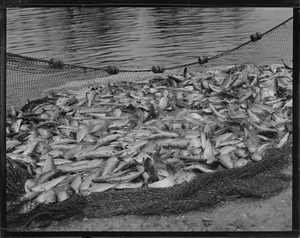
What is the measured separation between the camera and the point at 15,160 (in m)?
5.03

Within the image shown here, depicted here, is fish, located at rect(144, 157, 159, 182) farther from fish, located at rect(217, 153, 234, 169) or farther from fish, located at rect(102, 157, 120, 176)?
fish, located at rect(217, 153, 234, 169)

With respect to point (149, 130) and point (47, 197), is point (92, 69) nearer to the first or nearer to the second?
point (149, 130)

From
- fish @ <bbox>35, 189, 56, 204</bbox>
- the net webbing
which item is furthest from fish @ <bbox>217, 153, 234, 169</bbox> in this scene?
fish @ <bbox>35, 189, 56, 204</bbox>

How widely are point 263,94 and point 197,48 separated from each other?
687mm

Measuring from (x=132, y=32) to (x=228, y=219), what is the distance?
1742 millimetres

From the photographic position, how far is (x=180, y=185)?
4.96 metres

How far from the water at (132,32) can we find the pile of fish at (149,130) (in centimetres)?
22

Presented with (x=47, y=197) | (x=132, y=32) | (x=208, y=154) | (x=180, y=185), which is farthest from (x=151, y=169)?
(x=132, y=32)

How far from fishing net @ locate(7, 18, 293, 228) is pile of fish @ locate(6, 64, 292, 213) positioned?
6 centimetres

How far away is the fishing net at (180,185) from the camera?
16.3 feet

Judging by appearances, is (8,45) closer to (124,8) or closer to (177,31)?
(124,8)

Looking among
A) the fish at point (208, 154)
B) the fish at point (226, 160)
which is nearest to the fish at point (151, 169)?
the fish at point (208, 154)

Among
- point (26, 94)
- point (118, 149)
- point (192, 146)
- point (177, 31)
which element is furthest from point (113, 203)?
point (177, 31)

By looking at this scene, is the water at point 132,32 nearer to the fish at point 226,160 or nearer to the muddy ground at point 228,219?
the fish at point 226,160
